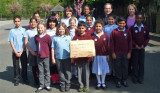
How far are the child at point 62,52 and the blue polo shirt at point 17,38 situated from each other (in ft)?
3.13

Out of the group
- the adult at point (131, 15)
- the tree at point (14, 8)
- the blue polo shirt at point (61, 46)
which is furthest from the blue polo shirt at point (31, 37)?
the tree at point (14, 8)

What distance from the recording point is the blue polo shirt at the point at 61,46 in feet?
15.4

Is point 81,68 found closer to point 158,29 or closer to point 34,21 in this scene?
point 34,21

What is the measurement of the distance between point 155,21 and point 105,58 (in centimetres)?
1128

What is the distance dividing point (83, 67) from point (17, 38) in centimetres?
183

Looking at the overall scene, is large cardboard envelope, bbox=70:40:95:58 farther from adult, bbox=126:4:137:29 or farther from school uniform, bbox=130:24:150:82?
adult, bbox=126:4:137:29

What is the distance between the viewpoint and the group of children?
474 cm

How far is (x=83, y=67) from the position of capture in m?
4.82

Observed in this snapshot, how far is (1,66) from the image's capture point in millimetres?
7344

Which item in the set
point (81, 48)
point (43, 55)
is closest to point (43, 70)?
point (43, 55)

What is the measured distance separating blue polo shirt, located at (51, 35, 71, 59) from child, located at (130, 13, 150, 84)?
1.71m

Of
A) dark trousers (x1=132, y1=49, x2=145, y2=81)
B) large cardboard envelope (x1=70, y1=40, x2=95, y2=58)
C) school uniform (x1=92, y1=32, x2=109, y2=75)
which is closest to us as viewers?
large cardboard envelope (x1=70, y1=40, x2=95, y2=58)

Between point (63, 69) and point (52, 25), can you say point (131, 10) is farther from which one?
point (63, 69)

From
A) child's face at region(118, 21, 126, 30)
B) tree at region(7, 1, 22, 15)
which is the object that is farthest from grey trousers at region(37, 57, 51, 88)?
tree at region(7, 1, 22, 15)
